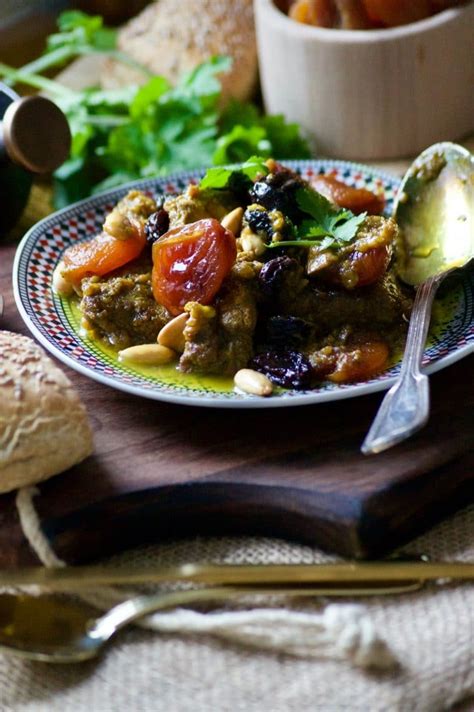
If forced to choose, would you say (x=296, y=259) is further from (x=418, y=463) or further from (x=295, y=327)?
(x=418, y=463)

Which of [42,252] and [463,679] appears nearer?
[463,679]

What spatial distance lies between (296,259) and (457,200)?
0.70 m

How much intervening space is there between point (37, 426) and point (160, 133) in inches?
84.0

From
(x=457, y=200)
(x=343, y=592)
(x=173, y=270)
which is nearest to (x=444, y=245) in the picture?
(x=457, y=200)

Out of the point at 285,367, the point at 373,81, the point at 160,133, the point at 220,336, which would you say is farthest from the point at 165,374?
the point at 373,81

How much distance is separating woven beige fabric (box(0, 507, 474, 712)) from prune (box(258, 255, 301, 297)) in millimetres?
920

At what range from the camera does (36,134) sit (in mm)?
3275

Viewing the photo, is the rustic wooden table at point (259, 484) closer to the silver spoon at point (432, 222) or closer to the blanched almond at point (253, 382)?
the blanched almond at point (253, 382)

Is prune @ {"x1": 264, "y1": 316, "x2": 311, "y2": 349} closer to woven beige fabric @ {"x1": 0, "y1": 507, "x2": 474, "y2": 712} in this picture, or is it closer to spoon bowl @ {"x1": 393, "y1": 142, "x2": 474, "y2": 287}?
spoon bowl @ {"x1": 393, "y1": 142, "x2": 474, "y2": 287}

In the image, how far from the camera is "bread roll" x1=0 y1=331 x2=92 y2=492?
234 cm

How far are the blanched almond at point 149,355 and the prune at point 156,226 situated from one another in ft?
1.18

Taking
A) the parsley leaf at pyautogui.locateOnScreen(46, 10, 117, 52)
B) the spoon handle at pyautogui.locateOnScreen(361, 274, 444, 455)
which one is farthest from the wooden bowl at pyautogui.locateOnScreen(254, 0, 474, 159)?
the spoon handle at pyautogui.locateOnScreen(361, 274, 444, 455)

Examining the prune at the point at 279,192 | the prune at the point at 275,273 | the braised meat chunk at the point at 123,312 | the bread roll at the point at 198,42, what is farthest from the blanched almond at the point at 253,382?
the bread roll at the point at 198,42

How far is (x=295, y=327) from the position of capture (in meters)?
2.73
